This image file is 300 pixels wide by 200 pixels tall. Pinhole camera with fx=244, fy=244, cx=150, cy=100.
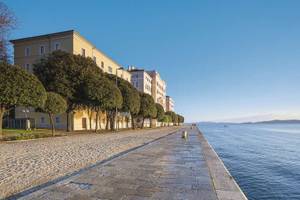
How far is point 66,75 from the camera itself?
35.4 metres

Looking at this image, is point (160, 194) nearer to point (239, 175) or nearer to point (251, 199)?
point (251, 199)

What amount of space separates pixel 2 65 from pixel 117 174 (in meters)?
20.3

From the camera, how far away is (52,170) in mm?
8391

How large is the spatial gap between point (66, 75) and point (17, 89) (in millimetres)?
14443

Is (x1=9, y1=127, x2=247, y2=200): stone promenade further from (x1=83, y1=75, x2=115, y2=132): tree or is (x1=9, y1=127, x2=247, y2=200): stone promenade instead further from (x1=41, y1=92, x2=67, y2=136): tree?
(x1=83, y1=75, x2=115, y2=132): tree

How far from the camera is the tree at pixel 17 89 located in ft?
67.6

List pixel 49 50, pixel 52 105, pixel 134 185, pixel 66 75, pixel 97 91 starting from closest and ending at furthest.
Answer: pixel 134 185 < pixel 52 105 < pixel 97 91 < pixel 66 75 < pixel 49 50

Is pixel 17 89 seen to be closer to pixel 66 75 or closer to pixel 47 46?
pixel 66 75

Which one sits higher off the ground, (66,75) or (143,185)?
(66,75)

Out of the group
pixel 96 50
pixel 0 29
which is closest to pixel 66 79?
pixel 0 29

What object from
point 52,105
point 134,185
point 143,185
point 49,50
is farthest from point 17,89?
point 49,50

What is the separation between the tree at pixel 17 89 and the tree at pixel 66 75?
36.8 ft

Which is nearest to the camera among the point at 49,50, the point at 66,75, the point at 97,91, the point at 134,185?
the point at 134,185

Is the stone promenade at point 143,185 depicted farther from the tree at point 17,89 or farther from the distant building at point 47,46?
the distant building at point 47,46
